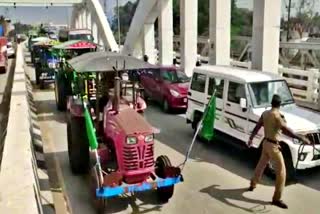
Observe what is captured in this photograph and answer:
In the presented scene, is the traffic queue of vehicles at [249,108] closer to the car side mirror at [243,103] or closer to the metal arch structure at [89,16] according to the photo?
the car side mirror at [243,103]

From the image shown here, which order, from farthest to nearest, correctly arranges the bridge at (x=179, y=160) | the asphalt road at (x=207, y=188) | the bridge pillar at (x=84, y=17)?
the bridge pillar at (x=84, y=17) → the asphalt road at (x=207, y=188) → the bridge at (x=179, y=160)

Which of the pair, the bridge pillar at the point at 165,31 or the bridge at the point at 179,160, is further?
the bridge pillar at the point at 165,31

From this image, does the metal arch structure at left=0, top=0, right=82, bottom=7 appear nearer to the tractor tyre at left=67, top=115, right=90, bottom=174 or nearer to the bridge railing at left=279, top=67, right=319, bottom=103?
the bridge railing at left=279, top=67, right=319, bottom=103

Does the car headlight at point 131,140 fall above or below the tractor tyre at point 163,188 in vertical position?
above

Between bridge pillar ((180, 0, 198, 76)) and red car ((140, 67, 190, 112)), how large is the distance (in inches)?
203

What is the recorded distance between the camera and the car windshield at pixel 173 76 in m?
15.4

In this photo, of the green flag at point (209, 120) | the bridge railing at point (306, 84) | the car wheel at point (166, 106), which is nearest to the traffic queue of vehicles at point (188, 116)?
the green flag at point (209, 120)

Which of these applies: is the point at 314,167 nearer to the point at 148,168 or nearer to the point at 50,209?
the point at 148,168

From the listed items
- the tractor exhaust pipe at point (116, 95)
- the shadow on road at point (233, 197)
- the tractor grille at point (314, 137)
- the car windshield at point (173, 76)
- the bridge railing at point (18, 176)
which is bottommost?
the shadow on road at point (233, 197)

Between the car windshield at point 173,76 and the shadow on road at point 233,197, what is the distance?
7651 millimetres

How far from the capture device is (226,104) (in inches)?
387

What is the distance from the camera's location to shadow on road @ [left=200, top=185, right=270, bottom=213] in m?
7.10

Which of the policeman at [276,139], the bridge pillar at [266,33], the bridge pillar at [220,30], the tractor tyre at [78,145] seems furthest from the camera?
the bridge pillar at [220,30]

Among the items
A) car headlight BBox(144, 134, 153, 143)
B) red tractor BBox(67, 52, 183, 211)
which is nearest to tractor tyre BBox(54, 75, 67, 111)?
red tractor BBox(67, 52, 183, 211)
